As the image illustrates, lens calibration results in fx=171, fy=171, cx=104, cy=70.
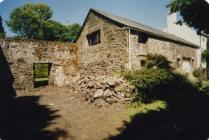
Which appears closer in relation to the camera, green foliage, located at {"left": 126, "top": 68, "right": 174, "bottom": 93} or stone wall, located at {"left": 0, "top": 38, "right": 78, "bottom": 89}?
green foliage, located at {"left": 126, "top": 68, "right": 174, "bottom": 93}

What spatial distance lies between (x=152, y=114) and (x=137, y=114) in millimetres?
671

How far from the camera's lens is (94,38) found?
1552 centimetres

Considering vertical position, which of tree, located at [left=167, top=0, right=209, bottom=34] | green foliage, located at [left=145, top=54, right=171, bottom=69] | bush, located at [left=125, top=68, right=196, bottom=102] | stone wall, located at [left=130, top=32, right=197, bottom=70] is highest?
tree, located at [left=167, top=0, right=209, bottom=34]

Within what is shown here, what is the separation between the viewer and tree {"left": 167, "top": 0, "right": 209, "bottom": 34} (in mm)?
10567

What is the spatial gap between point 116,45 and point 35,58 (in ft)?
21.6

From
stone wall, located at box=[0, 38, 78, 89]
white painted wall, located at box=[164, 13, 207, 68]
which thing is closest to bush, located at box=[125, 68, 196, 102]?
stone wall, located at box=[0, 38, 78, 89]

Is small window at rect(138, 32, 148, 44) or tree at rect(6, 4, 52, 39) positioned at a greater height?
tree at rect(6, 4, 52, 39)

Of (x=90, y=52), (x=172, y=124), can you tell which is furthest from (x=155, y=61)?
(x=172, y=124)

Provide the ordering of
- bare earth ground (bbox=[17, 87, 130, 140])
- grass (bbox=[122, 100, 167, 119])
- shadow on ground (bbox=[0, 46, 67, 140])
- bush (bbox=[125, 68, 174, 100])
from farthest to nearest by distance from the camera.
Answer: bush (bbox=[125, 68, 174, 100]) → grass (bbox=[122, 100, 167, 119]) → bare earth ground (bbox=[17, 87, 130, 140]) → shadow on ground (bbox=[0, 46, 67, 140])

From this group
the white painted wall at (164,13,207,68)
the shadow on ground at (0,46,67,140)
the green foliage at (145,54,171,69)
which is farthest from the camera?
the white painted wall at (164,13,207,68)

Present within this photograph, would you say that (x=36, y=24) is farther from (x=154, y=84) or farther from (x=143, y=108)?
(x=143, y=108)

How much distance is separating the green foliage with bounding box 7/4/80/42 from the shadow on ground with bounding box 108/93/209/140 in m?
33.9

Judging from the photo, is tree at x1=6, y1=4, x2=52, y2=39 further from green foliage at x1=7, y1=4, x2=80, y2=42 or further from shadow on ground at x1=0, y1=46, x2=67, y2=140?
shadow on ground at x1=0, y1=46, x2=67, y2=140

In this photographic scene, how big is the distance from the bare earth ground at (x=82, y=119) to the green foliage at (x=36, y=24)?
30.5 metres
